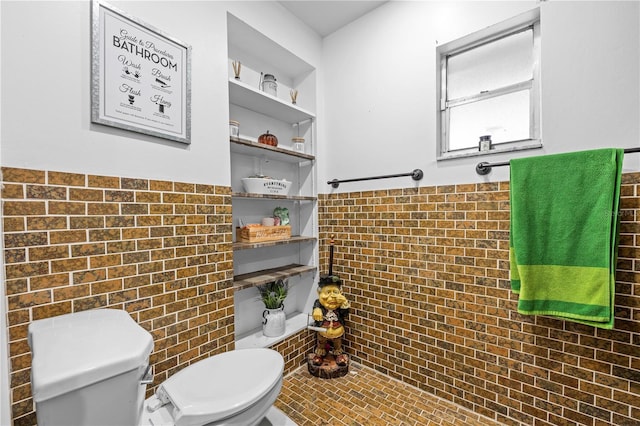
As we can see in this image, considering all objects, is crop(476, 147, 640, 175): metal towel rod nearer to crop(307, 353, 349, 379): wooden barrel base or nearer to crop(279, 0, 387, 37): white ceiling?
crop(279, 0, 387, 37): white ceiling

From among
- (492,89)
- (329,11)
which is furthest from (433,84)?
(329,11)

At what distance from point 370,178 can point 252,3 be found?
55.8 inches

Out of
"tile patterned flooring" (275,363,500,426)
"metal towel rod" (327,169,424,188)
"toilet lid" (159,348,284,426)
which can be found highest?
"metal towel rod" (327,169,424,188)

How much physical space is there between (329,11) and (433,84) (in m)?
1.00

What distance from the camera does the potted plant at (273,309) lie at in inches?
77.2

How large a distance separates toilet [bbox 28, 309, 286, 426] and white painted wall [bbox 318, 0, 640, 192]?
4.84ft

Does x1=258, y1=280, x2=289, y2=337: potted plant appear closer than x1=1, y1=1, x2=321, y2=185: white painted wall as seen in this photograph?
No

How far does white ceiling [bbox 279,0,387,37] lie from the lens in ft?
6.45

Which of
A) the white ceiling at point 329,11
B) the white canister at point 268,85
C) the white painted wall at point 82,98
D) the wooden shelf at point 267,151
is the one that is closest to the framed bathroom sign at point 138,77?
the white painted wall at point 82,98

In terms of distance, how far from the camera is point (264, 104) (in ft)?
6.62

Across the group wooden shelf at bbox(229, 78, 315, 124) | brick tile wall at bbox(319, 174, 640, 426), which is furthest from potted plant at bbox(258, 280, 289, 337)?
wooden shelf at bbox(229, 78, 315, 124)

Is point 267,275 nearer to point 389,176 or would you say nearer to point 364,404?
point 364,404

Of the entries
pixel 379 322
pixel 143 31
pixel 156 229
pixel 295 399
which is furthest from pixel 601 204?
pixel 143 31

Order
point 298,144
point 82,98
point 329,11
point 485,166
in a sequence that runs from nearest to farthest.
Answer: point 82,98 < point 485,166 < point 329,11 < point 298,144
